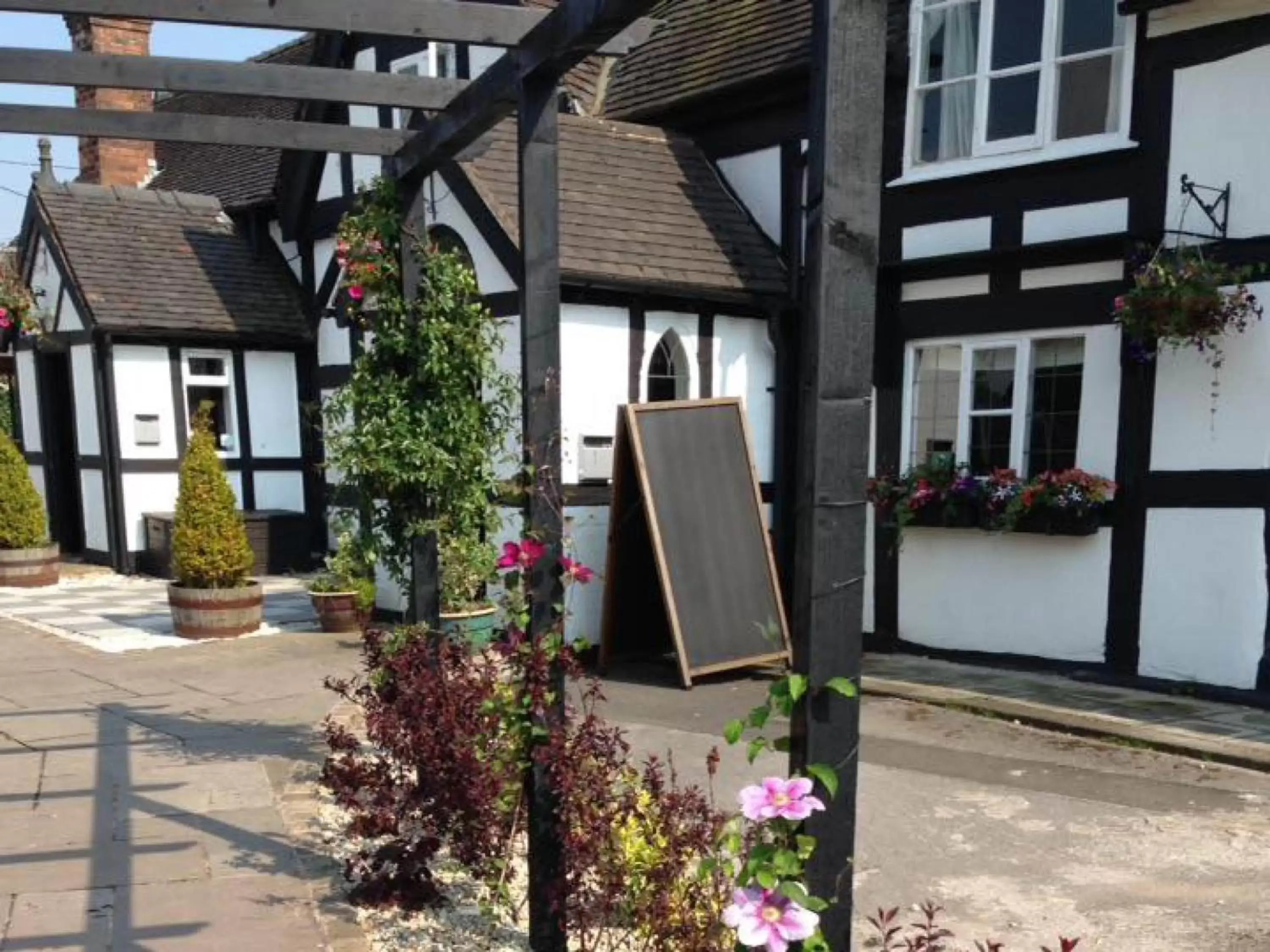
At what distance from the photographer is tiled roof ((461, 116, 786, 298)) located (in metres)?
8.25

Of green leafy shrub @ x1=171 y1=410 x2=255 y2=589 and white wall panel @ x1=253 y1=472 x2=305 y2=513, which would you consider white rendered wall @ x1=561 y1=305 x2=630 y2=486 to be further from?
white wall panel @ x1=253 y1=472 x2=305 y2=513

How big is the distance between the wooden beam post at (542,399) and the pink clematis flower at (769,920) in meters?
1.40

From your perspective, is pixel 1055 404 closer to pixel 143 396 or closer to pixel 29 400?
pixel 143 396

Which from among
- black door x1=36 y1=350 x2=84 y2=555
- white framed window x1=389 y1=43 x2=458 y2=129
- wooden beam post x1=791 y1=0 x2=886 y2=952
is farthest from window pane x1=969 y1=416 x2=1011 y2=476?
black door x1=36 y1=350 x2=84 y2=555

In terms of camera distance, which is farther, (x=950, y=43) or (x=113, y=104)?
(x=113, y=104)

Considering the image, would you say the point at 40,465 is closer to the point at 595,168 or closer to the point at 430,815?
the point at 595,168

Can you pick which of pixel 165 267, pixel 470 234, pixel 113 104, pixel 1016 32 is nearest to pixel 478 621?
pixel 470 234

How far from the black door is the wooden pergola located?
1038cm

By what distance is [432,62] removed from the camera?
34.0ft

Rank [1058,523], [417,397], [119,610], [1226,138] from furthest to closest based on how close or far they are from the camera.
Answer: [119,610] < [1058,523] < [1226,138] < [417,397]

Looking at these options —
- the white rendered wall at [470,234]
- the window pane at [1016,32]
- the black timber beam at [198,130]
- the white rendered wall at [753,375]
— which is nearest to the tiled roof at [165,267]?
the white rendered wall at [470,234]

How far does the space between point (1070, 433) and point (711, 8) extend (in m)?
5.93

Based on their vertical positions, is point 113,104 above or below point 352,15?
above

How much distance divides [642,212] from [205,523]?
4523 mm
